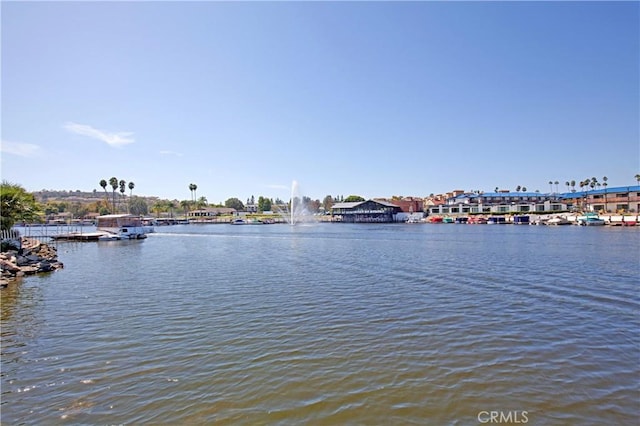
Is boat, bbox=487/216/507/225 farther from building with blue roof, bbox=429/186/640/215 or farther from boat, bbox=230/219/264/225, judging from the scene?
boat, bbox=230/219/264/225

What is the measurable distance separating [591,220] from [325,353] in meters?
123

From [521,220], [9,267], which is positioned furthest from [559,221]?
[9,267]

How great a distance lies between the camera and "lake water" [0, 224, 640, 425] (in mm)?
7598

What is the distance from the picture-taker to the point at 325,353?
10664 millimetres

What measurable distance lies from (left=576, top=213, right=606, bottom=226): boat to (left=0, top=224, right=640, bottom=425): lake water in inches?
4038

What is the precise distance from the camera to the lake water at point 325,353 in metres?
7.60

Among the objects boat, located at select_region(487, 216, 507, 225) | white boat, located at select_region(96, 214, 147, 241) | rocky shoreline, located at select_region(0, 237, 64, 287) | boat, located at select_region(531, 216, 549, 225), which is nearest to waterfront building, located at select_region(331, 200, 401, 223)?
boat, located at select_region(487, 216, 507, 225)

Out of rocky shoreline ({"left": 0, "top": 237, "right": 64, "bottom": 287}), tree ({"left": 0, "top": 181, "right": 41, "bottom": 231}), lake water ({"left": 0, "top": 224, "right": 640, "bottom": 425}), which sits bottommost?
lake water ({"left": 0, "top": 224, "right": 640, "bottom": 425})

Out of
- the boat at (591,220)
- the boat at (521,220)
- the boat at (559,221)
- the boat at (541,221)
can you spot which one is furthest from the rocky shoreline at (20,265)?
the boat at (521,220)

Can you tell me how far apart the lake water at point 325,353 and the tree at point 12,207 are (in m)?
16.2

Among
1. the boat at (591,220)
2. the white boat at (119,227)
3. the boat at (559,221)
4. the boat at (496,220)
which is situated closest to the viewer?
the white boat at (119,227)

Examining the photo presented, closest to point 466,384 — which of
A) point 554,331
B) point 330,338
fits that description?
point 330,338

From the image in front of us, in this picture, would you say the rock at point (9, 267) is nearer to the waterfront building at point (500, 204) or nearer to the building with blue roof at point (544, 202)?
the building with blue roof at point (544, 202)

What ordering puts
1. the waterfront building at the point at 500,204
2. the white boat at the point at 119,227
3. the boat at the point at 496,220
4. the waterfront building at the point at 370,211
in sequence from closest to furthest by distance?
the white boat at the point at 119,227 < the boat at the point at 496,220 < the waterfront building at the point at 500,204 < the waterfront building at the point at 370,211
